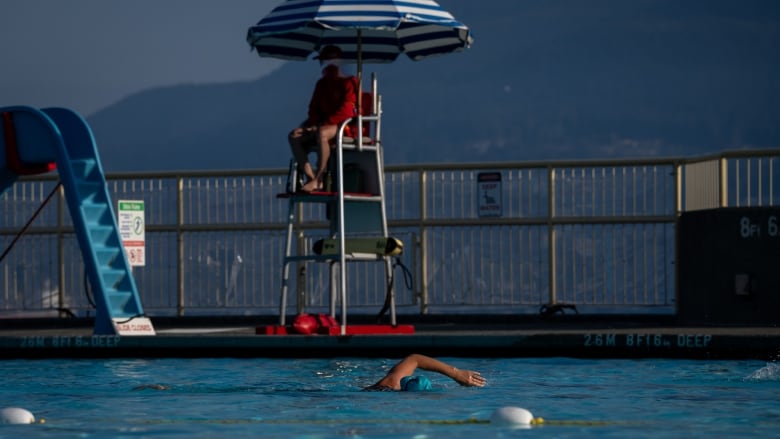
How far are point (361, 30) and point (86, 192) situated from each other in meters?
3.52

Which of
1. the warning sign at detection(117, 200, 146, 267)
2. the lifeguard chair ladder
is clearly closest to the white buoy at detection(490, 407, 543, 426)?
the lifeguard chair ladder

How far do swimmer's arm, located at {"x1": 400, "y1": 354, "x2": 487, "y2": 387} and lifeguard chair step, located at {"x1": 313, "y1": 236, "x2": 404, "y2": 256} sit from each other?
14.7 ft

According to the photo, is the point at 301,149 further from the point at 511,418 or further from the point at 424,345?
the point at 511,418

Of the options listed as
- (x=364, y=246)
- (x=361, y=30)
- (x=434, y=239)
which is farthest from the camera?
(x=434, y=239)

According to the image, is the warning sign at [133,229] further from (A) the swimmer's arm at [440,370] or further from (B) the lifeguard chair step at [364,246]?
(A) the swimmer's arm at [440,370]

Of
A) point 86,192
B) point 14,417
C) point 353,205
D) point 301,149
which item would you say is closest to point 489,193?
point 353,205

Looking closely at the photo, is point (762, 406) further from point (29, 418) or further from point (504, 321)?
point (504, 321)

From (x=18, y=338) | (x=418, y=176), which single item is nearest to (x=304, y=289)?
(x=418, y=176)

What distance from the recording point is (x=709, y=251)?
15.9m

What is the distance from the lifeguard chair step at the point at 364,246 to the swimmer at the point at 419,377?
4475 mm

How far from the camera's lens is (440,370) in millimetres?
9352

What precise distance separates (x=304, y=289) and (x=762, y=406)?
999cm

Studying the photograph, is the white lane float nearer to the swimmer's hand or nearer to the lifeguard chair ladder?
the swimmer's hand

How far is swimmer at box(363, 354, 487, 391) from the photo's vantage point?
30.6 feet
